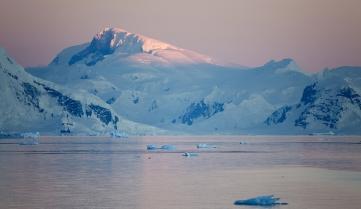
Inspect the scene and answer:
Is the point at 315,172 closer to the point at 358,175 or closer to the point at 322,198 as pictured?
the point at 358,175

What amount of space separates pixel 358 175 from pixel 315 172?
5.78 m

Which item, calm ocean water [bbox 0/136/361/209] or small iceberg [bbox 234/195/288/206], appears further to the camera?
calm ocean water [bbox 0/136/361/209]

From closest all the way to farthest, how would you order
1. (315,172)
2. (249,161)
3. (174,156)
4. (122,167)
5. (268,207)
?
(268,207) < (315,172) < (122,167) < (249,161) < (174,156)

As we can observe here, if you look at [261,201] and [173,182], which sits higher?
[173,182]

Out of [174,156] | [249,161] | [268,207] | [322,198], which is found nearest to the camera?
[268,207]

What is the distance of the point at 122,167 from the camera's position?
322 ft

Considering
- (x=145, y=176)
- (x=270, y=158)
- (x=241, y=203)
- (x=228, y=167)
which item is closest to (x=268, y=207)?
(x=241, y=203)

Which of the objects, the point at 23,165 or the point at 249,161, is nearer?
the point at 23,165

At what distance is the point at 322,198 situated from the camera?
214ft

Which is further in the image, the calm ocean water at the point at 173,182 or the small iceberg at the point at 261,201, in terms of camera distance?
the calm ocean water at the point at 173,182

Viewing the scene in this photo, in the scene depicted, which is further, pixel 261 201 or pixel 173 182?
pixel 173 182

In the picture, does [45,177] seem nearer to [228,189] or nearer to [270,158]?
[228,189]

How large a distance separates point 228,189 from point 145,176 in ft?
51.5

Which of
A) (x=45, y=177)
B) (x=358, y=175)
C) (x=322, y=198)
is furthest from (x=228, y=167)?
(x=322, y=198)
